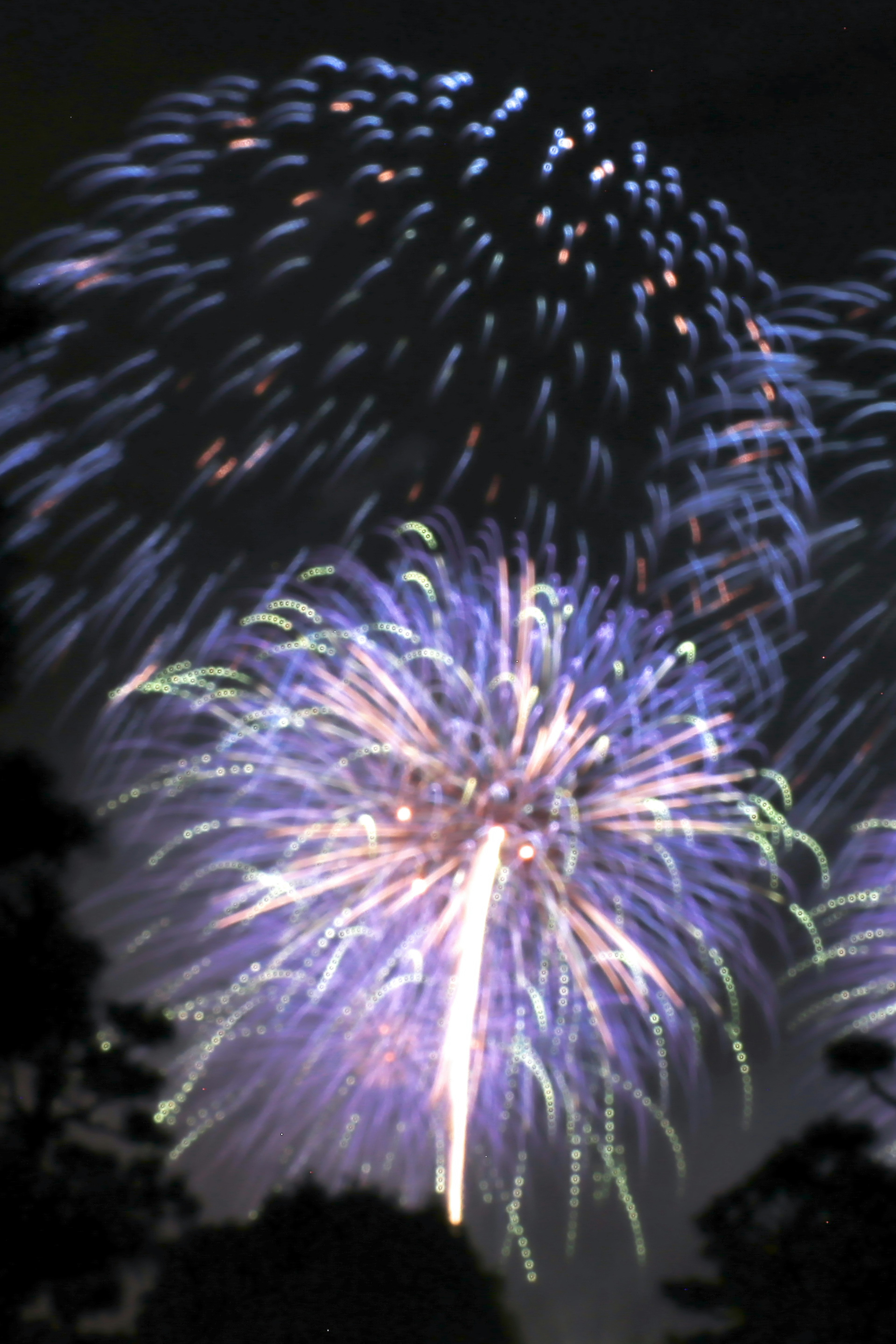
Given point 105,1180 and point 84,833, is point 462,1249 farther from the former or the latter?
point 84,833

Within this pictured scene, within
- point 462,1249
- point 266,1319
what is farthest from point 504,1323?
point 266,1319

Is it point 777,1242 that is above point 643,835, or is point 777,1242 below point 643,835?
below

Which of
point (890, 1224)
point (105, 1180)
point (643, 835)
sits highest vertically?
point (643, 835)
